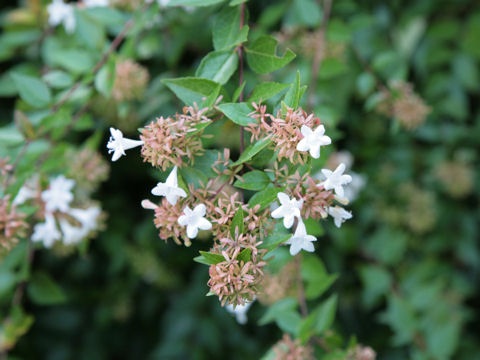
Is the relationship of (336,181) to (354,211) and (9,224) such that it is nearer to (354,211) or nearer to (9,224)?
(9,224)

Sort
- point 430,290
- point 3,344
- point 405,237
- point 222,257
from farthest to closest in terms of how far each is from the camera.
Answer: point 405,237 → point 430,290 → point 3,344 → point 222,257

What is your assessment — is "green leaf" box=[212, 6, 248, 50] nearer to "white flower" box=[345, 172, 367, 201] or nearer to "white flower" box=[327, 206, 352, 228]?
"white flower" box=[327, 206, 352, 228]

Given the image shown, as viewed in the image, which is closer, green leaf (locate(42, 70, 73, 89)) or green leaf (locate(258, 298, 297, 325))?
green leaf (locate(258, 298, 297, 325))

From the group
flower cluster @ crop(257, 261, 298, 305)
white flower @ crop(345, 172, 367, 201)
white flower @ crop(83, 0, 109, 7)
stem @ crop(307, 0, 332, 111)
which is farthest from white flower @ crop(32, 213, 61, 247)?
white flower @ crop(345, 172, 367, 201)

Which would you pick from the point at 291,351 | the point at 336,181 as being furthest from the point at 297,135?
the point at 291,351

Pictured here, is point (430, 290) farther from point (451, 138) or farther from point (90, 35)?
point (90, 35)

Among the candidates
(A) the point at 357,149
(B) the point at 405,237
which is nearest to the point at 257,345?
(B) the point at 405,237
